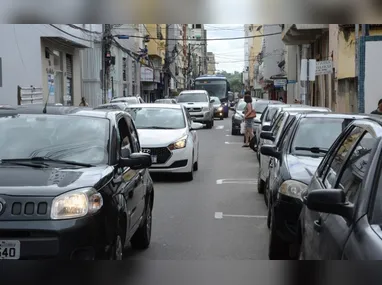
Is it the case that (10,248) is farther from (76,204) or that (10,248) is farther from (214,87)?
(214,87)

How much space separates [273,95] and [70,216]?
6040 cm

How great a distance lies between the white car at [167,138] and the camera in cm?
1168

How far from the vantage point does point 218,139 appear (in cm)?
2392

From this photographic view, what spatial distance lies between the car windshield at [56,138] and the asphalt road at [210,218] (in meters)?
1.51

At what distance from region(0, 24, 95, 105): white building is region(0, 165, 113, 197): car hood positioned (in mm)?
13849

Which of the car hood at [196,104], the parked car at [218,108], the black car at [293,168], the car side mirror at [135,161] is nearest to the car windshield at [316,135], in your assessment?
the black car at [293,168]

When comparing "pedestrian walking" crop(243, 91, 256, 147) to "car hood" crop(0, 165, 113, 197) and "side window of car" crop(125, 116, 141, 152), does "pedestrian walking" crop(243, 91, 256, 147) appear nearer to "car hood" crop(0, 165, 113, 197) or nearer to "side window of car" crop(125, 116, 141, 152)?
"side window of car" crop(125, 116, 141, 152)

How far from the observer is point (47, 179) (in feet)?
15.0

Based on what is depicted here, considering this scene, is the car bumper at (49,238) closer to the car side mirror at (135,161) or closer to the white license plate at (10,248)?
the white license plate at (10,248)

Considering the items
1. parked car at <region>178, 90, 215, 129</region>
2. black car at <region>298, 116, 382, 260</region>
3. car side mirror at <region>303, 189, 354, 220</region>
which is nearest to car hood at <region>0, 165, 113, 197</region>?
black car at <region>298, 116, 382, 260</region>

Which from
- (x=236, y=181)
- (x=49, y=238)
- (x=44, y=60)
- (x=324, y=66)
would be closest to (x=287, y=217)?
(x=49, y=238)

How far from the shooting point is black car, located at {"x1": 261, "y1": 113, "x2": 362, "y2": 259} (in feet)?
19.6

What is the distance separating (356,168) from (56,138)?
2931 mm

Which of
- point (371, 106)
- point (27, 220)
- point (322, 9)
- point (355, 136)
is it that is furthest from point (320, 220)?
point (371, 106)
